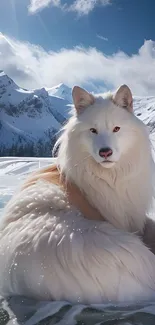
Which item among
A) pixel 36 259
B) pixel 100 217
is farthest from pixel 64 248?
pixel 100 217

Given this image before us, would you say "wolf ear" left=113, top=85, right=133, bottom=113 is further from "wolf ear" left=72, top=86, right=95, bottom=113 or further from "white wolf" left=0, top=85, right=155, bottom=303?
"wolf ear" left=72, top=86, right=95, bottom=113

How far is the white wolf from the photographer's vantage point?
2799 mm

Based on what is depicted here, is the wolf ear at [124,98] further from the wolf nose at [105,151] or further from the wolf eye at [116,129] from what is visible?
the wolf nose at [105,151]

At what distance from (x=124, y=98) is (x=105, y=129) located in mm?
487

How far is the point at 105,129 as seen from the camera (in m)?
3.59

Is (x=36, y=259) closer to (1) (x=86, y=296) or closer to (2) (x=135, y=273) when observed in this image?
(1) (x=86, y=296)

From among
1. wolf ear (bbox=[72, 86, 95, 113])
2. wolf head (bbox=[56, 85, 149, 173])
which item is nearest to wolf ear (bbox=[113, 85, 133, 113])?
wolf head (bbox=[56, 85, 149, 173])

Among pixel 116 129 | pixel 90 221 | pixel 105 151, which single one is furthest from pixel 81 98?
pixel 90 221

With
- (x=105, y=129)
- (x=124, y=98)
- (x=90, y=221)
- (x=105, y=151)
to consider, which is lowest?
(x=90, y=221)

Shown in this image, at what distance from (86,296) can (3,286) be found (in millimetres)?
734

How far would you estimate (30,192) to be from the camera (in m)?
3.55

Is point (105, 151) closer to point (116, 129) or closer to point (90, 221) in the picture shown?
point (116, 129)

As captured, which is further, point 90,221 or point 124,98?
point 124,98

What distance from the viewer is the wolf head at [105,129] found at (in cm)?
351
